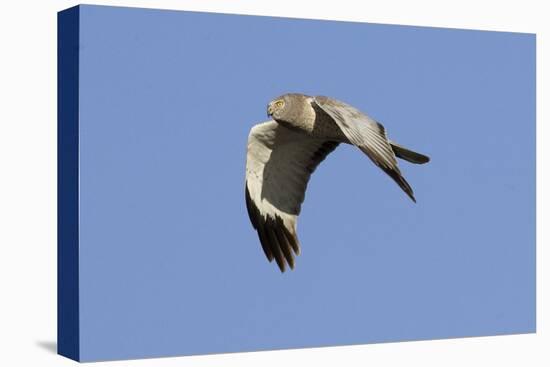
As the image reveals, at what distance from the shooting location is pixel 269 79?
10547mm

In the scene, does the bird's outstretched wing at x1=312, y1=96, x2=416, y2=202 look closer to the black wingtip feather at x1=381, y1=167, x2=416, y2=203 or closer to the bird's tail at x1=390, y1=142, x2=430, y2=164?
the black wingtip feather at x1=381, y1=167, x2=416, y2=203

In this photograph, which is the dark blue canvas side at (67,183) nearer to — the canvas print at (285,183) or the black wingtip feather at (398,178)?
the canvas print at (285,183)

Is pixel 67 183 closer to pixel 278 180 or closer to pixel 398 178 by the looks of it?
pixel 278 180

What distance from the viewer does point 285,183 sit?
10.8 metres

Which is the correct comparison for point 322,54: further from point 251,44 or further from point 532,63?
point 532,63

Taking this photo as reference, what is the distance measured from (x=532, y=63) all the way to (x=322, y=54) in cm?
194

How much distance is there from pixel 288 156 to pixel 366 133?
1.15 m

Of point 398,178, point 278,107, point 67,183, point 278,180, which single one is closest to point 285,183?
point 278,180

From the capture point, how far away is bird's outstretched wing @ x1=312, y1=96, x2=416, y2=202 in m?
9.20

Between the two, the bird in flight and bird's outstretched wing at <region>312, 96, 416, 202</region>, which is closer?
bird's outstretched wing at <region>312, 96, 416, 202</region>

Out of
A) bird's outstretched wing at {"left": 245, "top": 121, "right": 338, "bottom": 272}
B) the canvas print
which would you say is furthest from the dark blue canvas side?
bird's outstretched wing at {"left": 245, "top": 121, "right": 338, "bottom": 272}

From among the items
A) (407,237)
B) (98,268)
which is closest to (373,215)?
(407,237)

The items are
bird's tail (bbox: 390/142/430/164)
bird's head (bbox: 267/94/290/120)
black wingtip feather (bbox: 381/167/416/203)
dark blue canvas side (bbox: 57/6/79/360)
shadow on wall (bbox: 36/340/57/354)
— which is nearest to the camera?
black wingtip feather (bbox: 381/167/416/203)

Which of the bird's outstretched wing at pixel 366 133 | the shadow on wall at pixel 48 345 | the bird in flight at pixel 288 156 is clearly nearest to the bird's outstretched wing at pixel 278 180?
the bird in flight at pixel 288 156
